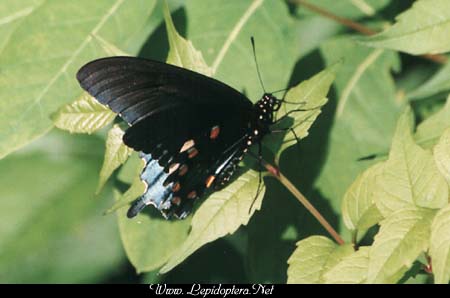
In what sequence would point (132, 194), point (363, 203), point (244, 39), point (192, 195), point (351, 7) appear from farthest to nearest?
point (351, 7)
point (244, 39)
point (192, 195)
point (132, 194)
point (363, 203)

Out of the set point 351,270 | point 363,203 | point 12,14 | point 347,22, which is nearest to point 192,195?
point 363,203

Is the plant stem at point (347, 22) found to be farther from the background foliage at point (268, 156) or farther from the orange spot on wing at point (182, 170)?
the orange spot on wing at point (182, 170)

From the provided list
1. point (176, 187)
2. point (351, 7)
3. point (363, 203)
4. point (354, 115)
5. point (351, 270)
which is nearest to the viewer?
point (351, 270)

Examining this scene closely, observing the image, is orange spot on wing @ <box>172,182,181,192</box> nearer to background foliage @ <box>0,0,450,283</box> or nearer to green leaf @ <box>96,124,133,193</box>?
background foliage @ <box>0,0,450,283</box>

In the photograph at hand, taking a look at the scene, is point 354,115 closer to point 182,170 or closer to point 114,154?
point 182,170

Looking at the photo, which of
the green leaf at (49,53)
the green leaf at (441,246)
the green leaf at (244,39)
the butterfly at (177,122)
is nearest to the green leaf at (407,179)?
the green leaf at (441,246)

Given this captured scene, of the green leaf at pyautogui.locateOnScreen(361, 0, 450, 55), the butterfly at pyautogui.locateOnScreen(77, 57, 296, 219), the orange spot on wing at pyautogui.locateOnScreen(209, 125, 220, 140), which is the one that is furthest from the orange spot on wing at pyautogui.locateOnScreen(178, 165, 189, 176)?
the green leaf at pyautogui.locateOnScreen(361, 0, 450, 55)
